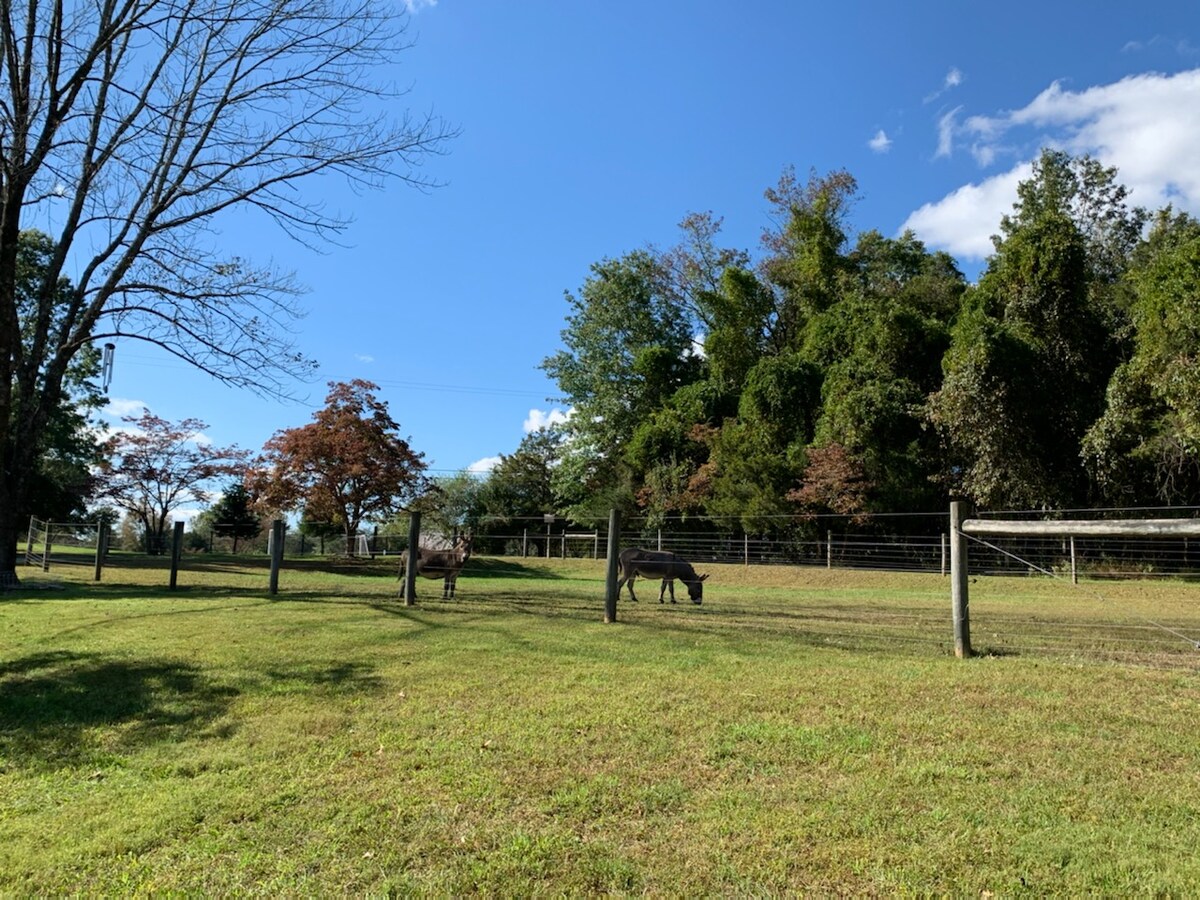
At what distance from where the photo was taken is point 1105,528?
250 inches

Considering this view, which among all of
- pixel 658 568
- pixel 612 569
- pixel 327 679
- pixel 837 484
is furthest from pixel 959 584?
pixel 837 484

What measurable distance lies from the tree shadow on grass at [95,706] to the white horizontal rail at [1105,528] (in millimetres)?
6619

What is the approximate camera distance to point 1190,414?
16.6 m

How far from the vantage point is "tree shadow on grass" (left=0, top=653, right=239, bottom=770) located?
450 centimetres

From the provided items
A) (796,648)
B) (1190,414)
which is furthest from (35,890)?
→ (1190,414)

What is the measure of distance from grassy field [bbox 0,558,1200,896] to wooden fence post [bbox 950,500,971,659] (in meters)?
0.38

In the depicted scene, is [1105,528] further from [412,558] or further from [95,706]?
[412,558]

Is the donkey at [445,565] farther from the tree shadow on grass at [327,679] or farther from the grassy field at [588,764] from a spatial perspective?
the tree shadow on grass at [327,679]

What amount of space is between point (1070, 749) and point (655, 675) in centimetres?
290

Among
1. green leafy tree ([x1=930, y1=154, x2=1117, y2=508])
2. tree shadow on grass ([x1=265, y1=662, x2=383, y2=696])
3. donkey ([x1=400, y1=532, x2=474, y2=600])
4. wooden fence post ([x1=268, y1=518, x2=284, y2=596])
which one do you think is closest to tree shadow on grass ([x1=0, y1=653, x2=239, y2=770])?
tree shadow on grass ([x1=265, y1=662, x2=383, y2=696])

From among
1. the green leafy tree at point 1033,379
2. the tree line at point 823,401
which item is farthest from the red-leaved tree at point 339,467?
the green leafy tree at point 1033,379

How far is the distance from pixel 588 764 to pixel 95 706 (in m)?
3.73

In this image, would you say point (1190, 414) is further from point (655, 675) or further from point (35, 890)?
point (35, 890)

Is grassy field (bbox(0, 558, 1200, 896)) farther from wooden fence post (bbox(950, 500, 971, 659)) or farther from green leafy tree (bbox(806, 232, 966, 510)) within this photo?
green leafy tree (bbox(806, 232, 966, 510))
